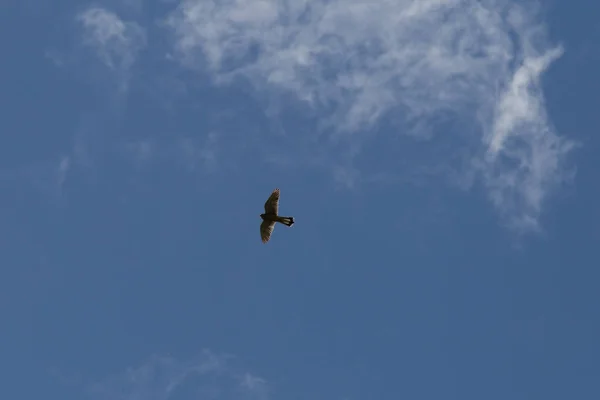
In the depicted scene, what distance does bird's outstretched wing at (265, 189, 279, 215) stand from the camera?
9319 centimetres

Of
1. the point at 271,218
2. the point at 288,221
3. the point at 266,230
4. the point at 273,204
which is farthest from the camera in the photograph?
the point at 266,230

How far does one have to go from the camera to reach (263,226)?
95750 millimetres

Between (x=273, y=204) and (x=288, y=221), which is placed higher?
(x=273, y=204)

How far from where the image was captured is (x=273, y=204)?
9362cm

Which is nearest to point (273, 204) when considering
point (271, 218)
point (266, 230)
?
point (271, 218)

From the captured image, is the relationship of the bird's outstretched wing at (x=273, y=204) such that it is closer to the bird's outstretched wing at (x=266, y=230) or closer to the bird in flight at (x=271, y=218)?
the bird in flight at (x=271, y=218)

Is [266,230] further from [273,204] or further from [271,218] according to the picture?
[273,204]

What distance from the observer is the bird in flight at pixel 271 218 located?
306ft

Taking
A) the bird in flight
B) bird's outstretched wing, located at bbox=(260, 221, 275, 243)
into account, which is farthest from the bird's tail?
bird's outstretched wing, located at bbox=(260, 221, 275, 243)

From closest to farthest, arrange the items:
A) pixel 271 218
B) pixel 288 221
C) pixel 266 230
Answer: pixel 288 221 → pixel 271 218 → pixel 266 230

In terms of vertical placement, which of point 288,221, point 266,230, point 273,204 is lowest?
point 288,221

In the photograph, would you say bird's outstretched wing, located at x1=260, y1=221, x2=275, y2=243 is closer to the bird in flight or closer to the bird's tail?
the bird in flight

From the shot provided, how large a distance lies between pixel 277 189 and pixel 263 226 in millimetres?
4116

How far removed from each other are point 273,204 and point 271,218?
1.54 m
